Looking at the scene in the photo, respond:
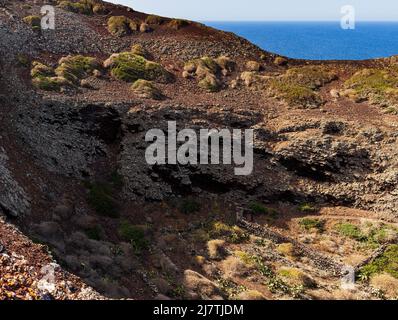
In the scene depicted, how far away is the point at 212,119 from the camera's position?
47.4 metres

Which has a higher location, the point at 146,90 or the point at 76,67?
the point at 76,67

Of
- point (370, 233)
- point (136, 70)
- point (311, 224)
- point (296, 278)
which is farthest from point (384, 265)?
point (136, 70)

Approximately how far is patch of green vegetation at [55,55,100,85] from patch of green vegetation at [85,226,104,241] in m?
21.6

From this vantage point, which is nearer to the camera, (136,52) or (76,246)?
(76,246)

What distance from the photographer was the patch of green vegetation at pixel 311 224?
41000mm

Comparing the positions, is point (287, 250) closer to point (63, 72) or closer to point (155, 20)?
point (63, 72)

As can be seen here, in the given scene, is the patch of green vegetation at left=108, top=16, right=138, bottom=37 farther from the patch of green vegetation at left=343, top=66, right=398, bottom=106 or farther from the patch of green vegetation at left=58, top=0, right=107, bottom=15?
the patch of green vegetation at left=343, top=66, right=398, bottom=106

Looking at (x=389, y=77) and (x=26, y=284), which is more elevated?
(x=389, y=77)

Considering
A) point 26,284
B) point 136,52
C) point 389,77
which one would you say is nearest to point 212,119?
point 136,52

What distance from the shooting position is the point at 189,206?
4191 cm

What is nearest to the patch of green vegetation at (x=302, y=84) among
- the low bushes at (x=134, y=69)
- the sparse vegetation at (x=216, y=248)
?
the low bushes at (x=134, y=69)

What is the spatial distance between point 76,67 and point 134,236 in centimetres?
2659

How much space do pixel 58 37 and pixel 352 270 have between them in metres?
47.5
